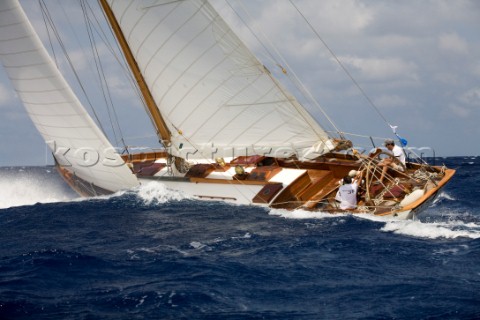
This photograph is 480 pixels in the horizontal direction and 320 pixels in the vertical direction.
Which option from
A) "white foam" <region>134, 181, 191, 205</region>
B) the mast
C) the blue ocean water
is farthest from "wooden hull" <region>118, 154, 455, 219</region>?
the mast

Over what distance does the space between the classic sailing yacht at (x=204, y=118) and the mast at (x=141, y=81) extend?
0.03 meters

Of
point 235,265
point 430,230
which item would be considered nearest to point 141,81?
point 235,265

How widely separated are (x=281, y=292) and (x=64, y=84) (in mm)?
12222

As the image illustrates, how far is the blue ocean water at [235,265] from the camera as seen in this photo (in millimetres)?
10117

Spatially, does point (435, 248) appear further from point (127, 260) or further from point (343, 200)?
point (127, 260)

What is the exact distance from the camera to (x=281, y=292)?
10898 millimetres

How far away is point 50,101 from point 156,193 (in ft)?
15.2

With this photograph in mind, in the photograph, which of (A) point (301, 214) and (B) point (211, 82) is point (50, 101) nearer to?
(B) point (211, 82)

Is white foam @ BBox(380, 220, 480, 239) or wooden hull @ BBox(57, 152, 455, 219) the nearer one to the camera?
white foam @ BBox(380, 220, 480, 239)

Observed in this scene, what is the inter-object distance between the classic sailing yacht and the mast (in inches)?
1.4

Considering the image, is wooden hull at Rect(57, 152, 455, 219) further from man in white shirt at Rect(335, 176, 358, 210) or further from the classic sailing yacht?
man in white shirt at Rect(335, 176, 358, 210)

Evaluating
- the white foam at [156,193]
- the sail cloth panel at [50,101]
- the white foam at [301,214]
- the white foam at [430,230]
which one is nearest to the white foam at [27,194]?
the sail cloth panel at [50,101]

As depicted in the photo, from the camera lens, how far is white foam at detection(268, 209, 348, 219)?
16983mm

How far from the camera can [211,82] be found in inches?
775
